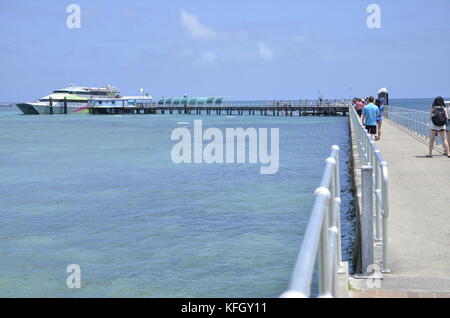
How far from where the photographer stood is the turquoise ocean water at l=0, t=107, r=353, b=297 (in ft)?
31.6

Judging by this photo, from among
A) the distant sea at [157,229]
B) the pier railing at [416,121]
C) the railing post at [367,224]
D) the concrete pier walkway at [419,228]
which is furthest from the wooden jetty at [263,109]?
the railing post at [367,224]

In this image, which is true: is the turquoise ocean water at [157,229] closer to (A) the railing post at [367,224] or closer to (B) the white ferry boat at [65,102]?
(A) the railing post at [367,224]

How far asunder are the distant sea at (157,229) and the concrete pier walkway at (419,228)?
1.53m

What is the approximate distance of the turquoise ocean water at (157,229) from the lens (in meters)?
9.62

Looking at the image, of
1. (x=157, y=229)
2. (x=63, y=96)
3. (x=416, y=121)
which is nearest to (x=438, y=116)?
(x=157, y=229)

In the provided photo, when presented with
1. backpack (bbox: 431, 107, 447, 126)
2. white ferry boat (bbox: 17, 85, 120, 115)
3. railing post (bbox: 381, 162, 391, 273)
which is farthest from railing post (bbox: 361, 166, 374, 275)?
white ferry boat (bbox: 17, 85, 120, 115)

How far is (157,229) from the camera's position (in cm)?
1320

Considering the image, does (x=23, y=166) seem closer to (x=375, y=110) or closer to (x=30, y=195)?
(x=30, y=195)

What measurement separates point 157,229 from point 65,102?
108317 millimetres

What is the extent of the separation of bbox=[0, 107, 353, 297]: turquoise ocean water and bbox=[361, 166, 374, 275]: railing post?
321cm

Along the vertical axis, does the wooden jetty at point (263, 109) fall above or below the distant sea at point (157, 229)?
above

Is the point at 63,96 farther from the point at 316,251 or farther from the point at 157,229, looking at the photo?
the point at 316,251

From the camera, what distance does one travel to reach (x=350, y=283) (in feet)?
17.2
